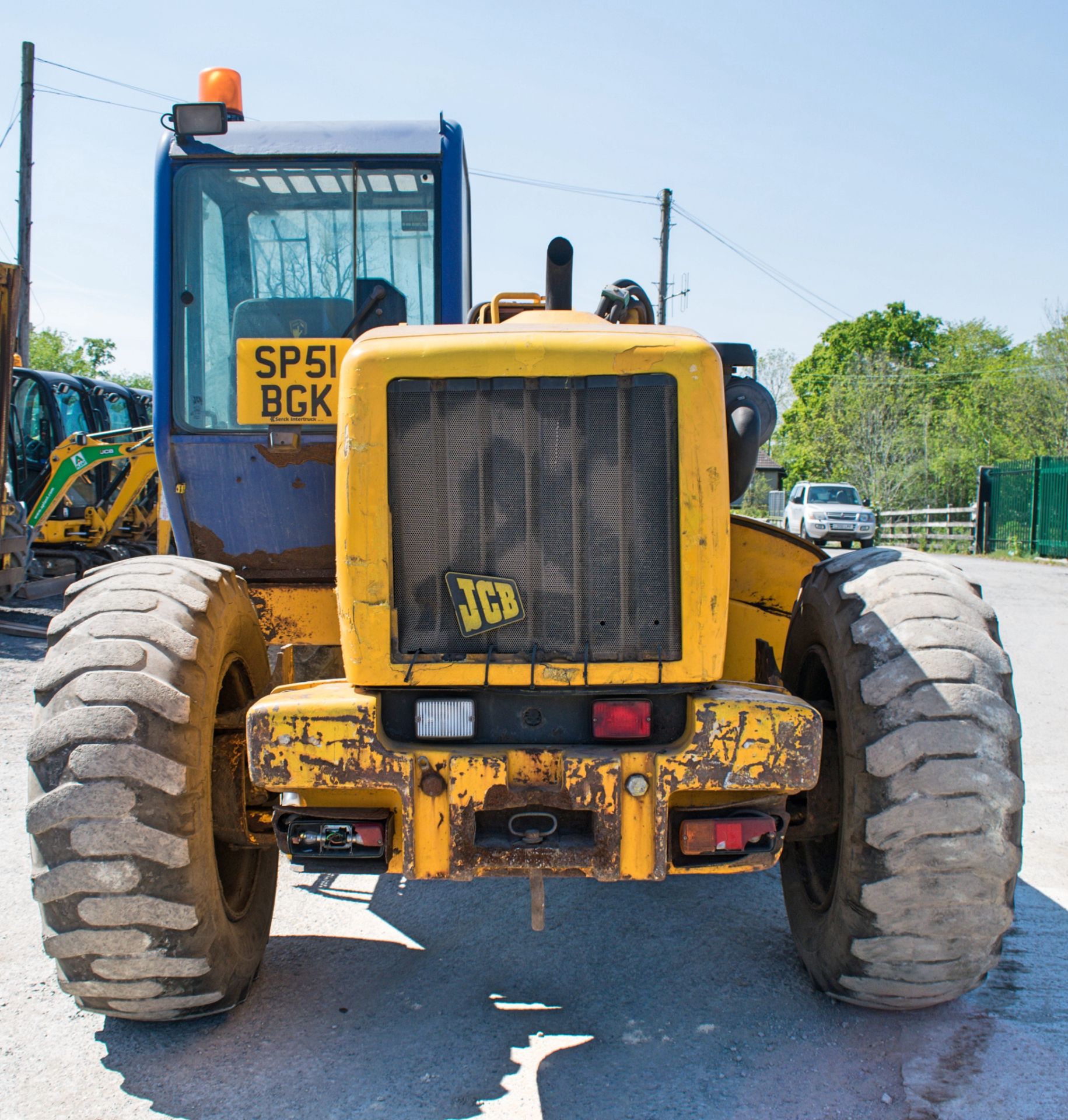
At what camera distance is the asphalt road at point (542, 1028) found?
2.97 metres

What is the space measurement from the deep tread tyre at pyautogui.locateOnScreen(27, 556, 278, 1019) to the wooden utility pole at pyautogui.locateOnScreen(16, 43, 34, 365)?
17460 millimetres

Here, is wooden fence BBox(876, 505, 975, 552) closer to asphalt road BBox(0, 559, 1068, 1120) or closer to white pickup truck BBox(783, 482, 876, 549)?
white pickup truck BBox(783, 482, 876, 549)

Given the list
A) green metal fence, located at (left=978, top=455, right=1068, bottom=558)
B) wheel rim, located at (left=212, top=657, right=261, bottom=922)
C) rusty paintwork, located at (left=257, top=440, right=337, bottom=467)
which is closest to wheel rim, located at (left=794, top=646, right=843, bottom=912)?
wheel rim, located at (left=212, top=657, right=261, bottom=922)

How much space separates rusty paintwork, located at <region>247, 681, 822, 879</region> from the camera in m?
3.01

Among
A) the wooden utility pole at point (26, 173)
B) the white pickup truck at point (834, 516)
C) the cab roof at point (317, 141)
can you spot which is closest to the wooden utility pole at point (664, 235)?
the white pickup truck at point (834, 516)

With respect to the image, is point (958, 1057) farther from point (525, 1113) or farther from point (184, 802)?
point (184, 802)

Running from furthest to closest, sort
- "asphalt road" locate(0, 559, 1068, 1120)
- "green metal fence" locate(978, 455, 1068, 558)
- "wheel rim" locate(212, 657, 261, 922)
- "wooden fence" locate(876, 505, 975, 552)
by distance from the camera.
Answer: "wooden fence" locate(876, 505, 975, 552)
"green metal fence" locate(978, 455, 1068, 558)
"wheel rim" locate(212, 657, 261, 922)
"asphalt road" locate(0, 559, 1068, 1120)

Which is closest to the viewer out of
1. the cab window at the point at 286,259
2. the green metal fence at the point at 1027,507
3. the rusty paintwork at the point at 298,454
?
the rusty paintwork at the point at 298,454

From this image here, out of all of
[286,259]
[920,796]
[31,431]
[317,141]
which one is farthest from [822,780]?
[31,431]

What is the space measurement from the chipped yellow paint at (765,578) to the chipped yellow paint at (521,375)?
1514 millimetres

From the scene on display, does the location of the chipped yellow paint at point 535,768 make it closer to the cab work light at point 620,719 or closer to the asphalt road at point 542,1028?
the cab work light at point 620,719

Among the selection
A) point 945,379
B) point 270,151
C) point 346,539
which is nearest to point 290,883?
point 346,539

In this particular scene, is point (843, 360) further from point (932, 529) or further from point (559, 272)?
point (559, 272)

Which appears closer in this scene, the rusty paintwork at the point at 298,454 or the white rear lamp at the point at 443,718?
the white rear lamp at the point at 443,718
